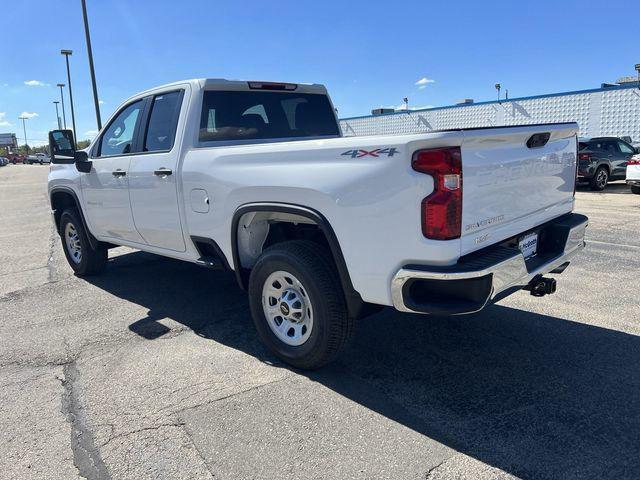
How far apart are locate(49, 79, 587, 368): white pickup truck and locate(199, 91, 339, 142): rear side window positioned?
13 millimetres

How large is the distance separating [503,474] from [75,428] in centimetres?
243

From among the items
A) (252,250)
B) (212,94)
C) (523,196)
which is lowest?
(252,250)

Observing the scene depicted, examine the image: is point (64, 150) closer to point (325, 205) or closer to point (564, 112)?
point (325, 205)

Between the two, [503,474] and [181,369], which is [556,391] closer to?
[503,474]

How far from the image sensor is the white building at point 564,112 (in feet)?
71.8

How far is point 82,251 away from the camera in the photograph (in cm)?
631

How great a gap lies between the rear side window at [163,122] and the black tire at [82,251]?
1943 mm

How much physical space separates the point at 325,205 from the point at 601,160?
15.2 meters

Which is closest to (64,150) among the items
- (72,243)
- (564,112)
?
(72,243)

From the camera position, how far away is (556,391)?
327cm

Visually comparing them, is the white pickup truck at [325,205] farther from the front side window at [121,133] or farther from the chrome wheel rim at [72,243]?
the chrome wheel rim at [72,243]

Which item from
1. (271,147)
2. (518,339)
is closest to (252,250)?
(271,147)

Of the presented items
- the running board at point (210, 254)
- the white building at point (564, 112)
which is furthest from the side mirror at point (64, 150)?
the white building at point (564, 112)

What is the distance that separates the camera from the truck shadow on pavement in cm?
270
